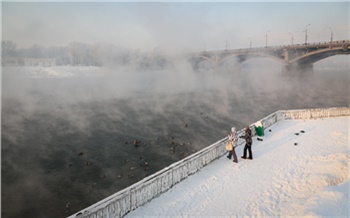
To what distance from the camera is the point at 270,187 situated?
29.7ft

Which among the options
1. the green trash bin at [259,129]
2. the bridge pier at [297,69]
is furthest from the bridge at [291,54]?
the green trash bin at [259,129]

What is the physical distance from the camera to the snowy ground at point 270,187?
7.58 metres

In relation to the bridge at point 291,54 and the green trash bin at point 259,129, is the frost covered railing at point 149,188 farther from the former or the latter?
the bridge at point 291,54

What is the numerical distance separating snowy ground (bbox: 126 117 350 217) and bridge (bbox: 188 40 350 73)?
48.6 meters

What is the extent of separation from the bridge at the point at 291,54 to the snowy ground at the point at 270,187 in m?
48.6

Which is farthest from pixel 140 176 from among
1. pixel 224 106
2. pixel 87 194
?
pixel 224 106

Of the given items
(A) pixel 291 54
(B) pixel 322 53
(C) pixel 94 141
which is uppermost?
(A) pixel 291 54

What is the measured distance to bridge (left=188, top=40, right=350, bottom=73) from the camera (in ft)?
175

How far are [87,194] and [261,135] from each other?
10190 millimetres

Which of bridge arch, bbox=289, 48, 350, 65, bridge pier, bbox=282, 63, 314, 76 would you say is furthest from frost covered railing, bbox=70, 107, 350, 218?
bridge pier, bbox=282, 63, 314, 76

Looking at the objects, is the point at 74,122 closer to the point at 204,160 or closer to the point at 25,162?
the point at 25,162

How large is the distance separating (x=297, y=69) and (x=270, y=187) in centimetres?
6665

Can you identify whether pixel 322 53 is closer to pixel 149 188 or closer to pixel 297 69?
pixel 297 69

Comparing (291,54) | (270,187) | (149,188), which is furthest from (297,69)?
(149,188)
